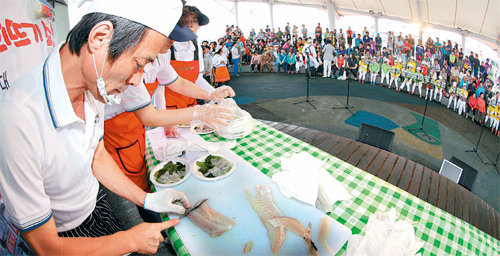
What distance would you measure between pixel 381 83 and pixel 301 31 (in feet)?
24.4

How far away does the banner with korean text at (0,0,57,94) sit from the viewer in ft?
5.85

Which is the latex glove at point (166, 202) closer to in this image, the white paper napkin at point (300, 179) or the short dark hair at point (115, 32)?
the white paper napkin at point (300, 179)

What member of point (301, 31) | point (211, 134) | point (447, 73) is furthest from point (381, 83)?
point (211, 134)

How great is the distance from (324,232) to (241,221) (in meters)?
0.41

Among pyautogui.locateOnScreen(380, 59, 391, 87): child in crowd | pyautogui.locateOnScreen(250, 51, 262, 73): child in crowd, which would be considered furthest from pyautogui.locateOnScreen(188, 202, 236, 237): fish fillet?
pyautogui.locateOnScreen(250, 51, 262, 73): child in crowd

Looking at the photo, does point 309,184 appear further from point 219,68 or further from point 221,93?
point 219,68

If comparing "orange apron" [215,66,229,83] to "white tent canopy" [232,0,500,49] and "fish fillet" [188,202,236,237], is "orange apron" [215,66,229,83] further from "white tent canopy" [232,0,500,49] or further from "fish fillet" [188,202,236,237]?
"fish fillet" [188,202,236,237]

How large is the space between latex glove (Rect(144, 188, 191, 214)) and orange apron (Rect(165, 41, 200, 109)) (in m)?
1.92

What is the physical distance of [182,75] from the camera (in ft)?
11.0

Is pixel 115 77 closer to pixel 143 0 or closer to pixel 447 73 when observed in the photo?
pixel 143 0

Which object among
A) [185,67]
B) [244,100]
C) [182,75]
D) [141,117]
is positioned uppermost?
[185,67]

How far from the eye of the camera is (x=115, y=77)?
0.91 metres

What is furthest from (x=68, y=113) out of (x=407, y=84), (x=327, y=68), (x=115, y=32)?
(x=327, y=68)

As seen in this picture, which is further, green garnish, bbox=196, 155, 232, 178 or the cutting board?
green garnish, bbox=196, 155, 232, 178
